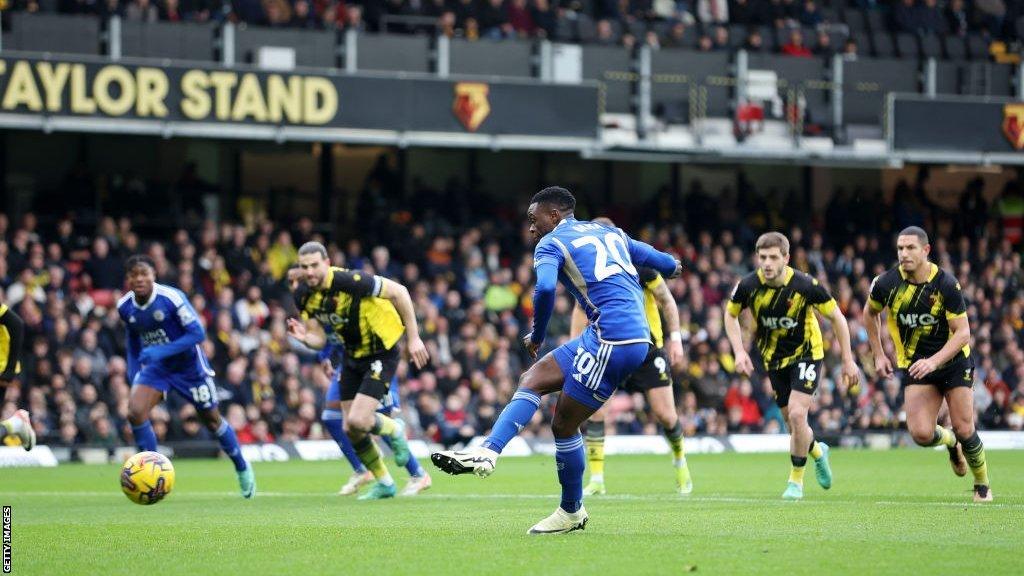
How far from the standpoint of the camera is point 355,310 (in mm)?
15148

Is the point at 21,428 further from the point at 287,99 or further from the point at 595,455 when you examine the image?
→ the point at 287,99

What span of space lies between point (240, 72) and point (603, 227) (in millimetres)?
17490

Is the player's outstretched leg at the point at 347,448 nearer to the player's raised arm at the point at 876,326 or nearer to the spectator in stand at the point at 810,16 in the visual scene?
the player's raised arm at the point at 876,326

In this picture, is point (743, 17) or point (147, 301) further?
point (743, 17)

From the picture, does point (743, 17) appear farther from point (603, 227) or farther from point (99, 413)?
point (603, 227)

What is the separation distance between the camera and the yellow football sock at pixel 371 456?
15.1 m

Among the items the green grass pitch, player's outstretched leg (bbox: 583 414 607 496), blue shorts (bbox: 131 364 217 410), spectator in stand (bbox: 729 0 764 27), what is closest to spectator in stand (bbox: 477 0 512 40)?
spectator in stand (bbox: 729 0 764 27)

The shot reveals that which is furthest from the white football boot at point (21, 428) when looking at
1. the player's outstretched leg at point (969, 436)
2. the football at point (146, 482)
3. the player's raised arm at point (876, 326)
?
the player's outstretched leg at point (969, 436)

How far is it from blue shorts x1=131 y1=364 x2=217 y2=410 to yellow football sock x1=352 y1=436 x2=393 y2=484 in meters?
1.94

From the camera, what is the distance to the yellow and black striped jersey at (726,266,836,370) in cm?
1484

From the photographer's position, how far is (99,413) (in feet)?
76.0

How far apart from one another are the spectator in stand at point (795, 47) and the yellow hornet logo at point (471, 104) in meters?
7.12

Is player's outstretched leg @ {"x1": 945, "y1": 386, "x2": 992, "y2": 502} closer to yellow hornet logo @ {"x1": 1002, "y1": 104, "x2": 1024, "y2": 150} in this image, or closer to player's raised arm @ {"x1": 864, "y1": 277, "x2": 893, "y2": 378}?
player's raised arm @ {"x1": 864, "y1": 277, "x2": 893, "y2": 378}

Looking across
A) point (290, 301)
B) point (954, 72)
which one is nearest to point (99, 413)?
point (290, 301)
